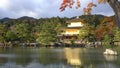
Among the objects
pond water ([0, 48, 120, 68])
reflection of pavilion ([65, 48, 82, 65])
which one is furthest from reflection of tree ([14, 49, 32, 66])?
reflection of pavilion ([65, 48, 82, 65])

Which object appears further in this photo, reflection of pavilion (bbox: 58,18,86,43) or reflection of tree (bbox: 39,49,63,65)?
reflection of pavilion (bbox: 58,18,86,43)

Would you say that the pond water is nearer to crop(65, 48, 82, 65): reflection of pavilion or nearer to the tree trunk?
crop(65, 48, 82, 65): reflection of pavilion

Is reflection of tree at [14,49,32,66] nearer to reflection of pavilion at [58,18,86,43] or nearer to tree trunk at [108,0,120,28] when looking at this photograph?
tree trunk at [108,0,120,28]

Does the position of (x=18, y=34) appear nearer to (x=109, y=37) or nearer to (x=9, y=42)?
(x=9, y=42)

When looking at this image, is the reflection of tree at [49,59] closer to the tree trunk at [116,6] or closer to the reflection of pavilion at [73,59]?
the reflection of pavilion at [73,59]

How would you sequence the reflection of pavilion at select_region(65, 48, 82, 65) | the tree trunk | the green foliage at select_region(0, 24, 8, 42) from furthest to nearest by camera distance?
the green foliage at select_region(0, 24, 8, 42), the reflection of pavilion at select_region(65, 48, 82, 65), the tree trunk

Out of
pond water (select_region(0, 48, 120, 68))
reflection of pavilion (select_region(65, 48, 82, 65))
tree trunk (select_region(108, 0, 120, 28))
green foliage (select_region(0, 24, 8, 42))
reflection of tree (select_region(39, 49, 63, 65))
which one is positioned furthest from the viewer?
green foliage (select_region(0, 24, 8, 42))

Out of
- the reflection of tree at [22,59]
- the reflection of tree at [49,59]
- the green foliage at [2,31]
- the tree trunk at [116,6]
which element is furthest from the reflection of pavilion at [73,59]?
the green foliage at [2,31]

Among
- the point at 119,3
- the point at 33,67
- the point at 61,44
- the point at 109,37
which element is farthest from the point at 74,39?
the point at 119,3

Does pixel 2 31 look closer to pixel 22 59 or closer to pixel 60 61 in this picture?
pixel 22 59

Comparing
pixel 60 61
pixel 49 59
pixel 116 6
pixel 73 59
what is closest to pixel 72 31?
pixel 73 59

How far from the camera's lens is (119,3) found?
5.67 m

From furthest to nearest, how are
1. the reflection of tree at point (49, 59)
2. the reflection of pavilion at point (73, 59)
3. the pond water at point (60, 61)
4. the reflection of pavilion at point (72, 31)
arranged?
the reflection of pavilion at point (72, 31) → the reflection of tree at point (49, 59) → the reflection of pavilion at point (73, 59) → the pond water at point (60, 61)

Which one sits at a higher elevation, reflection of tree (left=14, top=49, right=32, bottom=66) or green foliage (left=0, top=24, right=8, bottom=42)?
green foliage (left=0, top=24, right=8, bottom=42)
